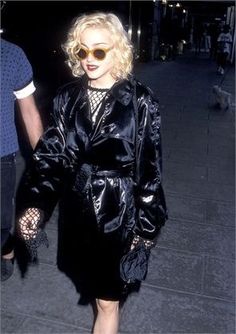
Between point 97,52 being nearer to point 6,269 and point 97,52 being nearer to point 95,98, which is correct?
point 95,98

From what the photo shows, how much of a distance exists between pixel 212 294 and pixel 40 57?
8.43 metres

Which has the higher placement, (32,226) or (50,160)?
(50,160)

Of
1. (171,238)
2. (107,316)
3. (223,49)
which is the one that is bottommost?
(223,49)

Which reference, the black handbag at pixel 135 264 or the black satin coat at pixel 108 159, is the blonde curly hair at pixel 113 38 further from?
the black handbag at pixel 135 264

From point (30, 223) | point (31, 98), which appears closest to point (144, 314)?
point (30, 223)

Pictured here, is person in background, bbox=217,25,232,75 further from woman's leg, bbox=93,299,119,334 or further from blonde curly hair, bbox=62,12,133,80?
woman's leg, bbox=93,299,119,334

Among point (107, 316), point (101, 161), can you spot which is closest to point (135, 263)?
point (107, 316)

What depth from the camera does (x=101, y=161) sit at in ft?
7.50

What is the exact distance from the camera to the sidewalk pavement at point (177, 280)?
10.1 feet

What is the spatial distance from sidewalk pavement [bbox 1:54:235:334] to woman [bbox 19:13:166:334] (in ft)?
2.58

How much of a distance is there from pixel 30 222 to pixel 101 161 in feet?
1.92

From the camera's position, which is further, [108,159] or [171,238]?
[171,238]

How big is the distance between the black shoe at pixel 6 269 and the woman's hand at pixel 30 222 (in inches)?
50.6

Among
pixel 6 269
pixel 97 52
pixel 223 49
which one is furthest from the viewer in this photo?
pixel 223 49
